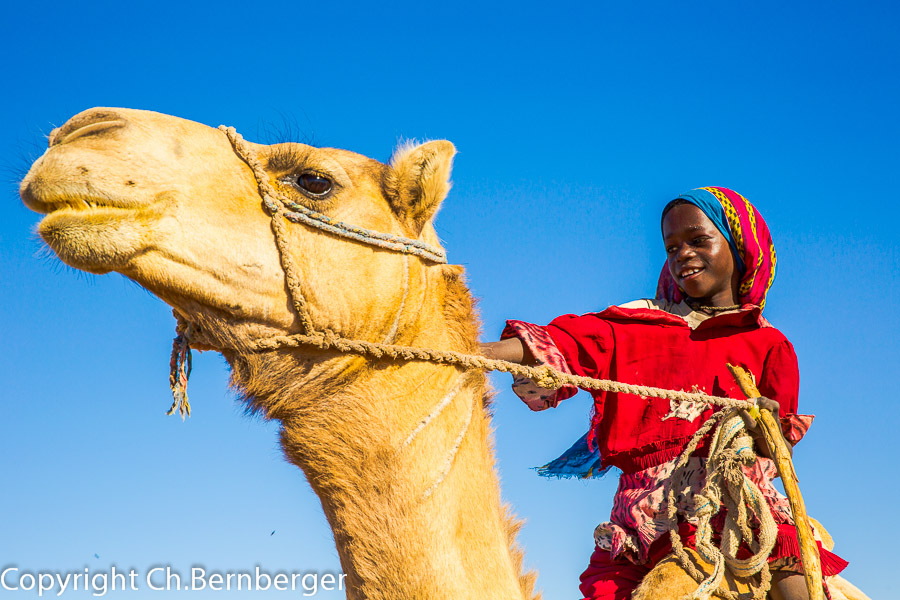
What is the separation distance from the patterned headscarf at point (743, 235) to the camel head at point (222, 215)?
4.90 ft

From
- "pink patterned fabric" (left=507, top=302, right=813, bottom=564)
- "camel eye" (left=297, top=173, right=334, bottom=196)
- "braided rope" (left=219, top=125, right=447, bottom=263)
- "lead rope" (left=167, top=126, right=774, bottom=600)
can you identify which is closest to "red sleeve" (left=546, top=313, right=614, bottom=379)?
"pink patterned fabric" (left=507, top=302, right=813, bottom=564)

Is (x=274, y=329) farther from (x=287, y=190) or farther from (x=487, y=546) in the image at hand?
(x=487, y=546)

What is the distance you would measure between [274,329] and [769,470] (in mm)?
1959

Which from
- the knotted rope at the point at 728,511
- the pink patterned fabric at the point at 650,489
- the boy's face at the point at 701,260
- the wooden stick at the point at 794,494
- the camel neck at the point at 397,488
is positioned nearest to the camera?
the camel neck at the point at 397,488

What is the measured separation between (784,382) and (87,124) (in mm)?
2669

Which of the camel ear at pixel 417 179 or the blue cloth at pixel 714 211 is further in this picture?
the blue cloth at pixel 714 211

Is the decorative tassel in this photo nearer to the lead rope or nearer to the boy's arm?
the lead rope

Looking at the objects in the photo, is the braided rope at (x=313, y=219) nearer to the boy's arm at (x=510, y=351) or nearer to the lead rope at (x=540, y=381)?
the lead rope at (x=540, y=381)

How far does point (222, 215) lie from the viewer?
2445 millimetres

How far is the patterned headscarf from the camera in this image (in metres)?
3.78

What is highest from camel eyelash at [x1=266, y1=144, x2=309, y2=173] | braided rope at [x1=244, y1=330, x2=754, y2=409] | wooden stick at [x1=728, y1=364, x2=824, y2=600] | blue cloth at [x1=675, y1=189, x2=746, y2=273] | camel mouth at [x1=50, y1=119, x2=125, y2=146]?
blue cloth at [x1=675, y1=189, x2=746, y2=273]

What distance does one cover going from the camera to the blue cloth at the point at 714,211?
3770 mm

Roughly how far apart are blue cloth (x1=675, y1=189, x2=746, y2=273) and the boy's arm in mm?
1294

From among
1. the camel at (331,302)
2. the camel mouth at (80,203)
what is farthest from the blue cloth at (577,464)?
the camel mouth at (80,203)
